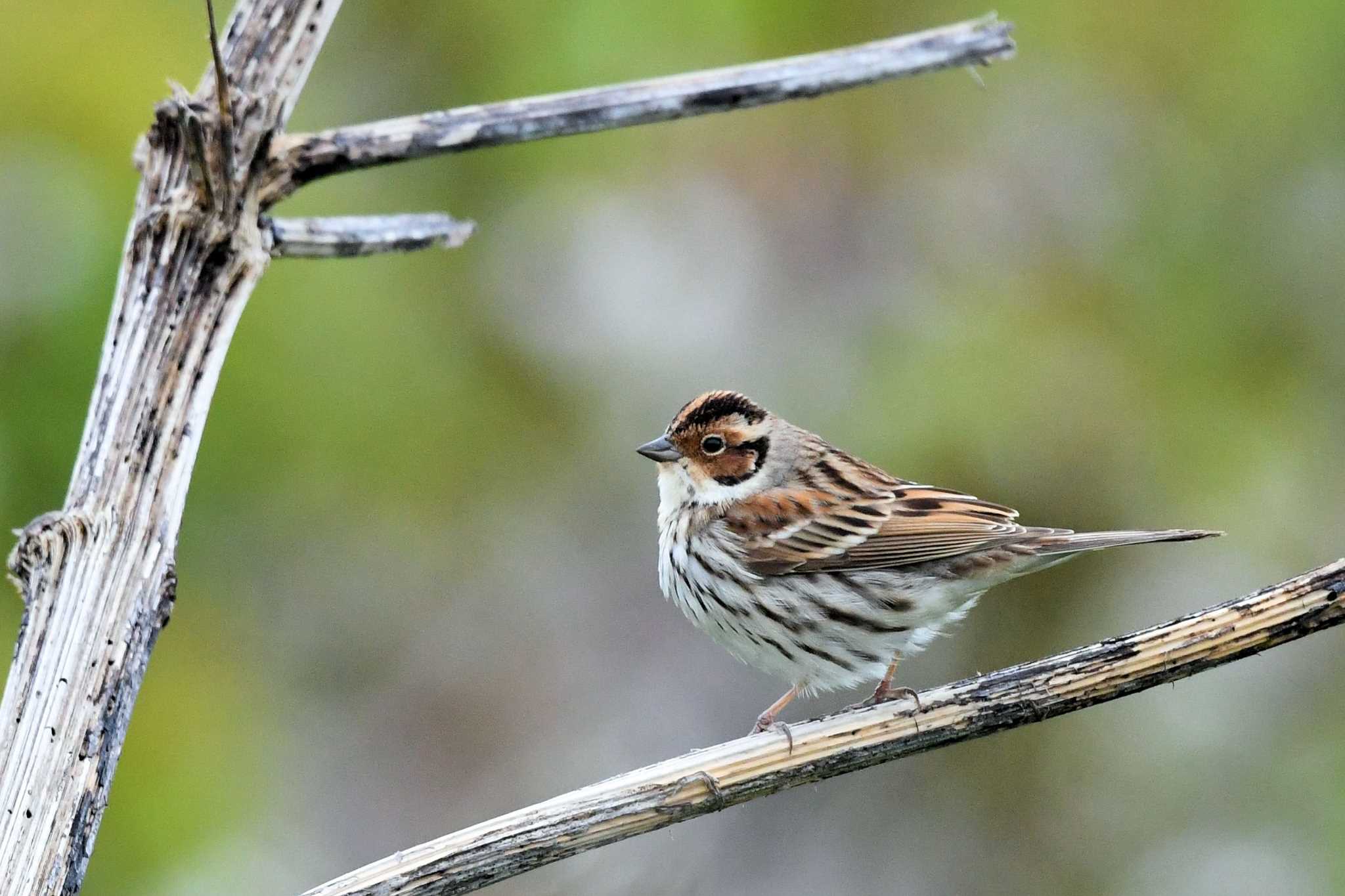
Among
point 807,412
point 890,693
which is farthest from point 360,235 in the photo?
point 807,412

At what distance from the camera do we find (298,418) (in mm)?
4445

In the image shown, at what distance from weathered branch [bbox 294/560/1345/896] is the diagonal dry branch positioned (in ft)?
1.57

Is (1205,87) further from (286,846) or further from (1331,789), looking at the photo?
(286,846)

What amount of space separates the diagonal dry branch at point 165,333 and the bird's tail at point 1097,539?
1092mm

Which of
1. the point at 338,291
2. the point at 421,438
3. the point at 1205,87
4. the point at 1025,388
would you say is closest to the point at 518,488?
the point at 421,438

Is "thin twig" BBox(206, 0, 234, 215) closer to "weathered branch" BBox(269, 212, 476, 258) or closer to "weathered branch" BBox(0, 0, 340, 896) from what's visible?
"weathered branch" BBox(0, 0, 340, 896)

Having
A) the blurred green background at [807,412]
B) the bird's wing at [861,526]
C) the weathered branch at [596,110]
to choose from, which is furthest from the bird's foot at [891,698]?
the blurred green background at [807,412]

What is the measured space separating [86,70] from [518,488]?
2086 millimetres

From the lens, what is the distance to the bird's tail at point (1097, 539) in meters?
3.08

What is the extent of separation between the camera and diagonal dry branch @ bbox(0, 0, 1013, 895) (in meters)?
2.37

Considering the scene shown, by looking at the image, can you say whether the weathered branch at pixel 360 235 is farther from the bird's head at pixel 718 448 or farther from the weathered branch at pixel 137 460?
the bird's head at pixel 718 448

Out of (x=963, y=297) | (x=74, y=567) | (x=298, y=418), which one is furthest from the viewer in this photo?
(x=963, y=297)

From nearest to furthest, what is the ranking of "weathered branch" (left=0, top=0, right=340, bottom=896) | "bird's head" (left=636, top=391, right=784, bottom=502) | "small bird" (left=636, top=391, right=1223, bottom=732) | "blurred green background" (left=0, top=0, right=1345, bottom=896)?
"weathered branch" (left=0, top=0, right=340, bottom=896), "small bird" (left=636, top=391, right=1223, bottom=732), "bird's head" (left=636, top=391, right=784, bottom=502), "blurred green background" (left=0, top=0, right=1345, bottom=896)

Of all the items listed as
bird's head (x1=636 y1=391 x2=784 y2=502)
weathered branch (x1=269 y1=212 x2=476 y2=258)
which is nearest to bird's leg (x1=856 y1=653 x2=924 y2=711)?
bird's head (x1=636 y1=391 x2=784 y2=502)
